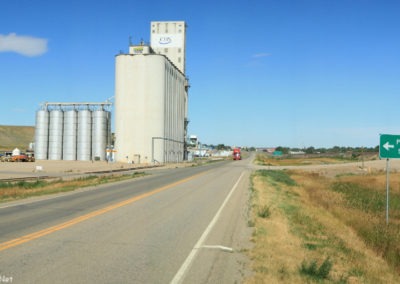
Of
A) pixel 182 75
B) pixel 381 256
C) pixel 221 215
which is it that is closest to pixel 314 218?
pixel 221 215

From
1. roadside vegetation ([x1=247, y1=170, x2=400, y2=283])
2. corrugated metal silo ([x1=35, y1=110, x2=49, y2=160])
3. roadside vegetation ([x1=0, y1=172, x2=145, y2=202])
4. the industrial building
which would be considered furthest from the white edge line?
corrugated metal silo ([x1=35, y1=110, x2=49, y2=160])

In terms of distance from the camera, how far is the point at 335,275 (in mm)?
7207

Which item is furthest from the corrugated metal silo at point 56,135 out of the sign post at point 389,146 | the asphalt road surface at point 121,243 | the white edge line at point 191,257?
the sign post at point 389,146

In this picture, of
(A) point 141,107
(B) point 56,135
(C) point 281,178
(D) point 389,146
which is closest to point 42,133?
(B) point 56,135

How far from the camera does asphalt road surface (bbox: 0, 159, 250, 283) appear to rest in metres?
6.81

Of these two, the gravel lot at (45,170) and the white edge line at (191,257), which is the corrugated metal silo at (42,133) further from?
the white edge line at (191,257)

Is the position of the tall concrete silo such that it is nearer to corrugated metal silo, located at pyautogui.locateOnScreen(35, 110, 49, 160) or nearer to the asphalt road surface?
corrugated metal silo, located at pyautogui.locateOnScreen(35, 110, 49, 160)

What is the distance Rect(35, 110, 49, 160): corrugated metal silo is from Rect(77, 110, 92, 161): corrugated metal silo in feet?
27.5

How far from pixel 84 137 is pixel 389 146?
281ft

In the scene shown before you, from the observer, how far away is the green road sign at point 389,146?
517 inches

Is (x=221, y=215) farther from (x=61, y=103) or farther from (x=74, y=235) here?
(x=61, y=103)

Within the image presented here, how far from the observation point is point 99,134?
9188 centimetres

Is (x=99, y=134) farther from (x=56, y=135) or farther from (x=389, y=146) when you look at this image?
(x=389, y=146)

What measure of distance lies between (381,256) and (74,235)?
7039 mm
